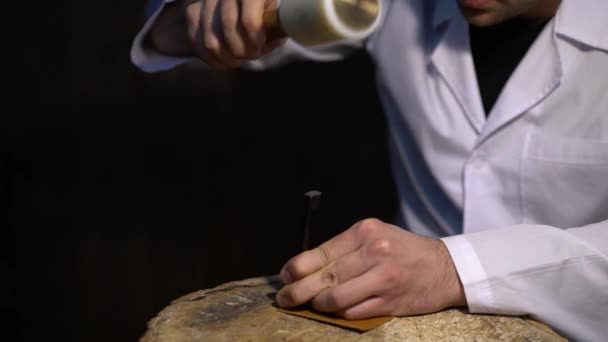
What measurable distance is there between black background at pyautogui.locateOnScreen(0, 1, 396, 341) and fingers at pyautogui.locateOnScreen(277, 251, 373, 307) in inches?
80.9

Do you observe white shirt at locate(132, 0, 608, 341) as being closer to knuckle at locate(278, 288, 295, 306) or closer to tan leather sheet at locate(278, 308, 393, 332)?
tan leather sheet at locate(278, 308, 393, 332)

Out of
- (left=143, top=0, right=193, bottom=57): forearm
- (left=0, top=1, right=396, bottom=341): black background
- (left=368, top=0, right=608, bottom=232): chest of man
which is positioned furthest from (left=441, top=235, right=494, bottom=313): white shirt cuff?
(left=0, top=1, right=396, bottom=341): black background

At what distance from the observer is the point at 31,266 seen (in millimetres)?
2945

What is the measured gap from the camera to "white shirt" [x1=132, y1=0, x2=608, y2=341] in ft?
4.04

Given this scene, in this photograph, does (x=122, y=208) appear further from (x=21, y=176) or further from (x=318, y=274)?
(x=318, y=274)

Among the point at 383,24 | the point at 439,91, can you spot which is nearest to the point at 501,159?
the point at 439,91

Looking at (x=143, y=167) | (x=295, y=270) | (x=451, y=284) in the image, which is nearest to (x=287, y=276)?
(x=295, y=270)

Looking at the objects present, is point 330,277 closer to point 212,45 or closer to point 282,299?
point 282,299

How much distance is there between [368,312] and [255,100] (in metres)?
2.20

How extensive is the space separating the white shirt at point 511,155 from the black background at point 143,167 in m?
1.28

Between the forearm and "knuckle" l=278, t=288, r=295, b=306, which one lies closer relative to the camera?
"knuckle" l=278, t=288, r=295, b=306

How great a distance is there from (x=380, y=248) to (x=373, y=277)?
0.05 metres

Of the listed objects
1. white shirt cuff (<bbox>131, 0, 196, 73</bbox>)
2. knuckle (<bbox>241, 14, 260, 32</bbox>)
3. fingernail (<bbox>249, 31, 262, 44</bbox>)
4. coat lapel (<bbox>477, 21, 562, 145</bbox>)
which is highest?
knuckle (<bbox>241, 14, 260, 32</bbox>)

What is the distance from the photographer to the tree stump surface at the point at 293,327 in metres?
1.09
